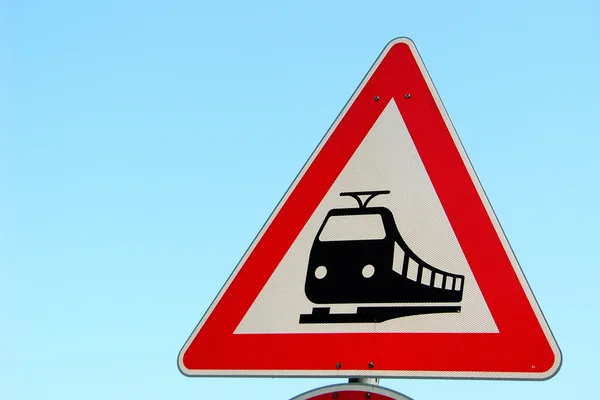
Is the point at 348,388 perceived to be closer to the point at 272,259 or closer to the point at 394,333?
the point at 394,333

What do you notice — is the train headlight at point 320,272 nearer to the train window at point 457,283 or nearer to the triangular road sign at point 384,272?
the triangular road sign at point 384,272

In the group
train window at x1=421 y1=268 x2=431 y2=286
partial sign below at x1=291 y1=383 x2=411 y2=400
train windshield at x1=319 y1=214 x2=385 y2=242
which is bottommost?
partial sign below at x1=291 y1=383 x2=411 y2=400

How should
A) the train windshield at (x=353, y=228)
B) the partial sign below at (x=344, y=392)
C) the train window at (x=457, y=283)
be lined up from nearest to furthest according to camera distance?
1. the partial sign below at (x=344, y=392)
2. the train window at (x=457, y=283)
3. the train windshield at (x=353, y=228)

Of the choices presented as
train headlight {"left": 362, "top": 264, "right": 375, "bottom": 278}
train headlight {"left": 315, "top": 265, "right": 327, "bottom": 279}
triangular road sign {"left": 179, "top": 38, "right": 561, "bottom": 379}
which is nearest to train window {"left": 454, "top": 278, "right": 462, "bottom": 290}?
triangular road sign {"left": 179, "top": 38, "right": 561, "bottom": 379}

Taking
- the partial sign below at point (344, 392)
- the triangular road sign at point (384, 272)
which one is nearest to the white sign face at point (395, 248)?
the triangular road sign at point (384, 272)

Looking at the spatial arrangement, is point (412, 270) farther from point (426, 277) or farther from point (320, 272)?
point (320, 272)

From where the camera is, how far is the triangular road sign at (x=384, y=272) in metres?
1.57

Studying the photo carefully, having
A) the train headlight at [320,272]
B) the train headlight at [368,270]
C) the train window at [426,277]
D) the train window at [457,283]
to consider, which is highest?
the train headlight at [320,272]

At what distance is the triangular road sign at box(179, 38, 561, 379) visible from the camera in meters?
1.57

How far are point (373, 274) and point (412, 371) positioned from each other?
223mm

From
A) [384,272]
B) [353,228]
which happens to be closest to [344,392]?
[384,272]

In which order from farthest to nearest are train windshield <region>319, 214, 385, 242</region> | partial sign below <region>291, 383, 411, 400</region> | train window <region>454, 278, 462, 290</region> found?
train windshield <region>319, 214, 385, 242</region>, train window <region>454, 278, 462, 290</region>, partial sign below <region>291, 383, 411, 400</region>

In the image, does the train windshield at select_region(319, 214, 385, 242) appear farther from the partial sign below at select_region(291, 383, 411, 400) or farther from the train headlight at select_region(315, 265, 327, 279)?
the partial sign below at select_region(291, 383, 411, 400)

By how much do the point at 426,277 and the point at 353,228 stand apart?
21 centimetres
